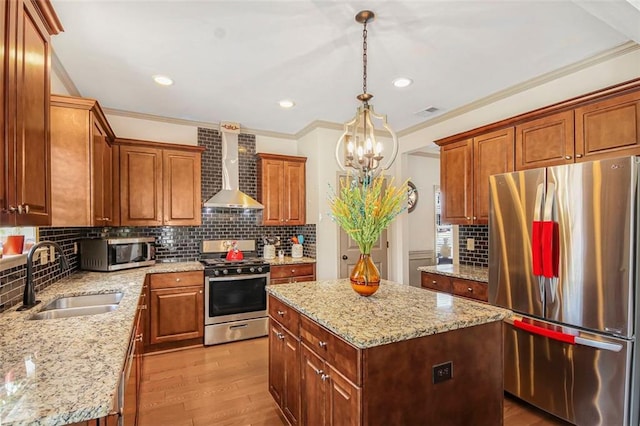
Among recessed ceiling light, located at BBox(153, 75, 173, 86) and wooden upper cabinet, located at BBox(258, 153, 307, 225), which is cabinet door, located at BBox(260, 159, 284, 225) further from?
recessed ceiling light, located at BBox(153, 75, 173, 86)

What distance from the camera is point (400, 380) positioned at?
147 cm

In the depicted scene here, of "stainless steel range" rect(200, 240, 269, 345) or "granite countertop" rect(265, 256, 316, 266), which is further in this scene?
"granite countertop" rect(265, 256, 316, 266)

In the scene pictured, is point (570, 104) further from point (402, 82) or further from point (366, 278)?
point (366, 278)

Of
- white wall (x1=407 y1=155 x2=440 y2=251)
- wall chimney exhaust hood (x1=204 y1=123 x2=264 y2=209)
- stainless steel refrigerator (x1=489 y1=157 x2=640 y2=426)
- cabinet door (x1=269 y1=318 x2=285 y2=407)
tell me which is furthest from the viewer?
white wall (x1=407 y1=155 x2=440 y2=251)

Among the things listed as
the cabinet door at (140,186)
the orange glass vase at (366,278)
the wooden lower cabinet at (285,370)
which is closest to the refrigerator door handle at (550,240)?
the orange glass vase at (366,278)

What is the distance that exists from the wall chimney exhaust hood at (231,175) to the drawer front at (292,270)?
86cm

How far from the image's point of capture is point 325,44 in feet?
8.13

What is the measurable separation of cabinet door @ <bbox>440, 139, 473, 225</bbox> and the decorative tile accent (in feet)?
1.18

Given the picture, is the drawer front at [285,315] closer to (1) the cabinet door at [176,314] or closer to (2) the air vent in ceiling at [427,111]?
(1) the cabinet door at [176,314]

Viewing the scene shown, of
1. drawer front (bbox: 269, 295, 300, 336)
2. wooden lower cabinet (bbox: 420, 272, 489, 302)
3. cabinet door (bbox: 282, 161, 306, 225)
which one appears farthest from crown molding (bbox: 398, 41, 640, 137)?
drawer front (bbox: 269, 295, 300, 336)

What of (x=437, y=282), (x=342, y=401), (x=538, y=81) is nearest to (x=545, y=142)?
(x=538, y=81)

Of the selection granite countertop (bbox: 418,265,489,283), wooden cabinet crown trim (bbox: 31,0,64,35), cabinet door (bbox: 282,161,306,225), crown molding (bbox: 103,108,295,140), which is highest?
crown molding (bbox: 103,108,295,140)

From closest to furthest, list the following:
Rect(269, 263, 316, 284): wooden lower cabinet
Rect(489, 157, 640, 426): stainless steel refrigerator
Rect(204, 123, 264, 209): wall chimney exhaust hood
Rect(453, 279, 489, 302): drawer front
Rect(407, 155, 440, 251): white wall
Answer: Rect(489, 157, 640, 426): stainless steel refrigerator, Rect(453, 279, 489, 302): drawer front, Rect(269, 263, 316, 284): wooden lower cabinet, Rect(204, 123, 264, 209): wall chimney exhaust hood, Rect(407, 155, 440, 251): white wall

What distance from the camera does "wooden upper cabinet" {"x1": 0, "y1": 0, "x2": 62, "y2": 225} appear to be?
1164 mm
